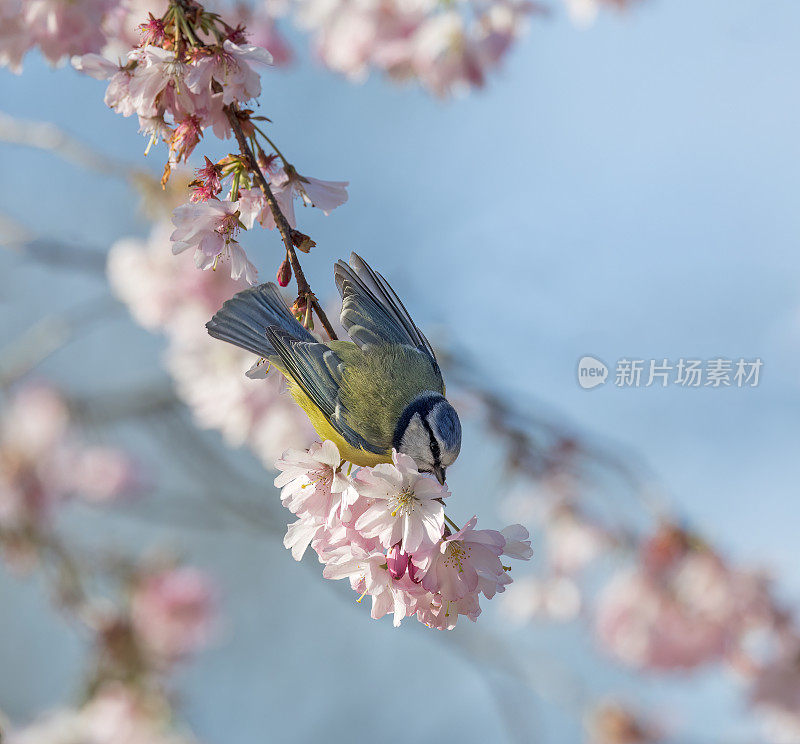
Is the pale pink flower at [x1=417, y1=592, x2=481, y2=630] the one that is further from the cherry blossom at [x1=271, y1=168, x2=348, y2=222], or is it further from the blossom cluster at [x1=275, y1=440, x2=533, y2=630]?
the cherry blossom at [x1=271, y1=168, x2=348, y2=222]

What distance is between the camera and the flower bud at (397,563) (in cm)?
40

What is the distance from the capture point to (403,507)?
15.4 inches

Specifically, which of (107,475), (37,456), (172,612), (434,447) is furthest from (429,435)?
(107,475)

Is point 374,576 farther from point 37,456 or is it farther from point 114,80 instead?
point 37,456

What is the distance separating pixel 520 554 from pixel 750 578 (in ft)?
3.94

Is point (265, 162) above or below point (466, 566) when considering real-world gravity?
above

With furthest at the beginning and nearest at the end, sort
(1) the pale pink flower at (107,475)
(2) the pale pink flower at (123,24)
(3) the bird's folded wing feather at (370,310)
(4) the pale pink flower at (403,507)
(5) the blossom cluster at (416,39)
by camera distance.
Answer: (1) the pale pink flower at (107,475), (5) the blossom cluster at (416,39), (2) the pale pink flower at (123,24), (3) the bird's folded wing feather at (370,310), (4) the pale pink flower at (403,507)

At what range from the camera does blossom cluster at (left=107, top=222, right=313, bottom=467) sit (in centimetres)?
125

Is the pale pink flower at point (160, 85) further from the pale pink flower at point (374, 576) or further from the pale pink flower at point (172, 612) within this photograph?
the pale pink flower at point (172, 612)

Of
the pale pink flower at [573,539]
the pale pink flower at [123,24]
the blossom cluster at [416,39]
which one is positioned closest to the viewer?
the pale pink flower at [123,24]

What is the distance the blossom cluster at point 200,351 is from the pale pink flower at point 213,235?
0.73 m

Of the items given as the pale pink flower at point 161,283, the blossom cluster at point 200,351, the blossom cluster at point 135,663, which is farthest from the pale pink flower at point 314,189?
the blossom cluster at point 135,663

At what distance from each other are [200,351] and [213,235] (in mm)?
880

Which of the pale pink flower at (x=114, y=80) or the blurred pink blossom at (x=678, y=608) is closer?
the pale pink flower at (x=114, y=80)
